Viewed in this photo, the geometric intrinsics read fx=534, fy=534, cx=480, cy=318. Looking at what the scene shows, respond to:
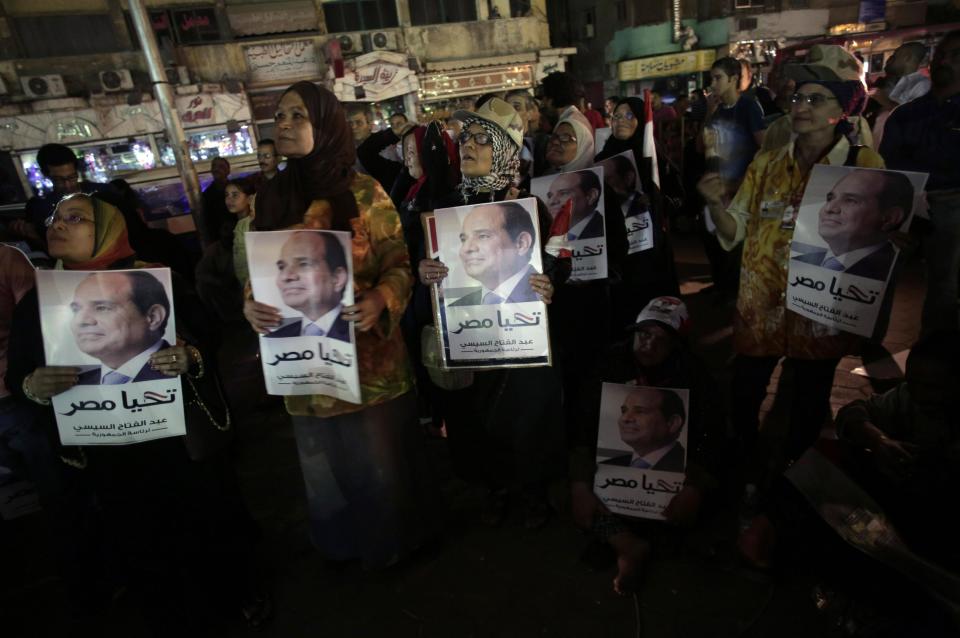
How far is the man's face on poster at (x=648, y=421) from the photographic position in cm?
236

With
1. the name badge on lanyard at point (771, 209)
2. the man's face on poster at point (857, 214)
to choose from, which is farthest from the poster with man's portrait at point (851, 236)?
the name badge on lanyard at point (771, 209)

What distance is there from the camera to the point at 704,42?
2070cm

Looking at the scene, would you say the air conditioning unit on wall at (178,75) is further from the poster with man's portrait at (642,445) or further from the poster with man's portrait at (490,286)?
the poster with man's portrait at (642,445)

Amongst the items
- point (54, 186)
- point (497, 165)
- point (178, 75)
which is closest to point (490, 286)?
point (497, 165)

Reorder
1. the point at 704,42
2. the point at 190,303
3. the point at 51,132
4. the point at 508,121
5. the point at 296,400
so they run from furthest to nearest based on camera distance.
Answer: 1. the point at 704,42
2. the point at 51,132
3. the point at 508,121
4. the point at 296,400
5. the point at 190,303

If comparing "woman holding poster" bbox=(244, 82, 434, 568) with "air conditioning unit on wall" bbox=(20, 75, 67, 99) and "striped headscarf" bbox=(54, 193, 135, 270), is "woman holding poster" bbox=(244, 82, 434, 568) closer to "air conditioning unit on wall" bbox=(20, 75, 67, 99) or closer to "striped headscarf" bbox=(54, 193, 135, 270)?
"striped headscarf" bbox=(54, 193, 135, 270)

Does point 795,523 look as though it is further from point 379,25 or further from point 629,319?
point 379,25

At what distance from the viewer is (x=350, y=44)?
1631 cm

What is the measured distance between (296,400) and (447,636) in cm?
116

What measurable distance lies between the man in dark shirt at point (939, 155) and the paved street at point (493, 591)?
2.21 metres

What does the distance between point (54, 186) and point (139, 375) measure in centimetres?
262

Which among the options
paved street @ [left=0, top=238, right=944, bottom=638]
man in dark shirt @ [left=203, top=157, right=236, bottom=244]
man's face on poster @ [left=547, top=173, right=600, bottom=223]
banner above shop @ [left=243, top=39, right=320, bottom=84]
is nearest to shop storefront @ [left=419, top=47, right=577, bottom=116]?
banner above shop @ [left=243, top=39, right=320, bottom=84]

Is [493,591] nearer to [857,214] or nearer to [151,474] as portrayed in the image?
[151,474]

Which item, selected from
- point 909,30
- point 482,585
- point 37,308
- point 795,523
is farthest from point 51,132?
point 909,30
